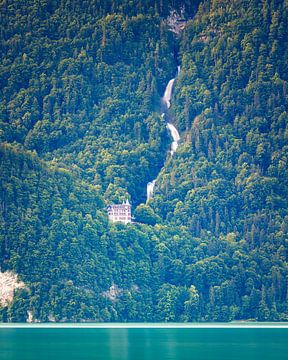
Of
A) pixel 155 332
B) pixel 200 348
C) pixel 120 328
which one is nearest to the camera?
pixel 200 348

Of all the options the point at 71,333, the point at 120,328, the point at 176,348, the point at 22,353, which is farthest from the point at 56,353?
the point at 120,328

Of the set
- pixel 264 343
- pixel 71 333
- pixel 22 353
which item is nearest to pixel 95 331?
pixel 71 333

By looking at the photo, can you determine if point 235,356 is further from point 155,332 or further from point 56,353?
point 155,332

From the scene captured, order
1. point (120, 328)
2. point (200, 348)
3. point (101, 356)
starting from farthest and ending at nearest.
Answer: point (120, 328)
point (200, 348)
point (101, 356)

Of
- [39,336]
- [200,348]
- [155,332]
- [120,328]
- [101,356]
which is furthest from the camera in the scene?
[120,328]

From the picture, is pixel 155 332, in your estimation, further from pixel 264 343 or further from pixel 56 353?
pixel 56 353

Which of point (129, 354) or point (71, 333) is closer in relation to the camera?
point (129, 354)
